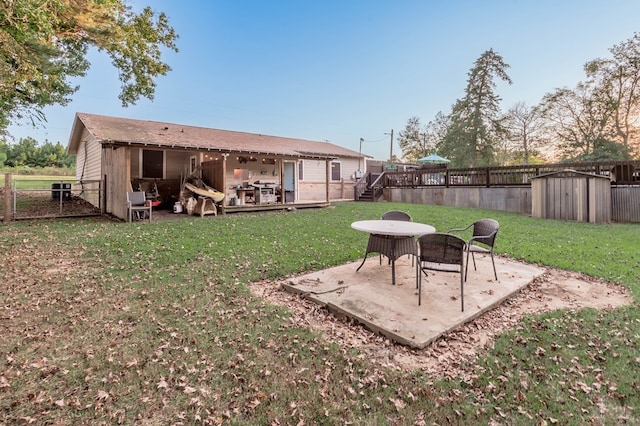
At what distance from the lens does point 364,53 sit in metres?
17.2

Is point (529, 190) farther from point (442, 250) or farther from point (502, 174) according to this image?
point (442, 250)

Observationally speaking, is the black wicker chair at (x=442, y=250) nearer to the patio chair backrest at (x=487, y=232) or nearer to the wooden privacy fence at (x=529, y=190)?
the patio chair backrest at (x=487, y=232)

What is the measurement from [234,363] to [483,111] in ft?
90.3

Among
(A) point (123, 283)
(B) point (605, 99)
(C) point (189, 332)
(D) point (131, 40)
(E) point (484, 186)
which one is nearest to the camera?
(C) point (189, 332)

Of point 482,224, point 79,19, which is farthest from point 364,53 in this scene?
point 482,224

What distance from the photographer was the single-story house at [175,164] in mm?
10188

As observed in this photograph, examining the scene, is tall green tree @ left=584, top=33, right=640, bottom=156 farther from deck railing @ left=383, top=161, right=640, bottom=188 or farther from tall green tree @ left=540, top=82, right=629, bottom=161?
deck railing @ left=383, top=161, right=640, bottom=188

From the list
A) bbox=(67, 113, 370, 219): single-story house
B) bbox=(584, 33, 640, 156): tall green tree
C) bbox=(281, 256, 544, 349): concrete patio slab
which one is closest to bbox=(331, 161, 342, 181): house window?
bbox=(67, 113, 370, 219): single-story house

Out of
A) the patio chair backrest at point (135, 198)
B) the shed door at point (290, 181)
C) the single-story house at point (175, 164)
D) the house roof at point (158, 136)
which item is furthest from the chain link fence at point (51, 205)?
the shed door at point (290, 181)

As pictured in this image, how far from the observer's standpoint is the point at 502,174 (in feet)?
42.8

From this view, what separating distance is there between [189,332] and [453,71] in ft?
91.9

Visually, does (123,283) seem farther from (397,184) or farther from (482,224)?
(397,184)

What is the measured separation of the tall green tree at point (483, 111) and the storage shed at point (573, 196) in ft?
50.3

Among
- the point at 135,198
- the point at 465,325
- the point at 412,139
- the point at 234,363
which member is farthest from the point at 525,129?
the point at 234,363
